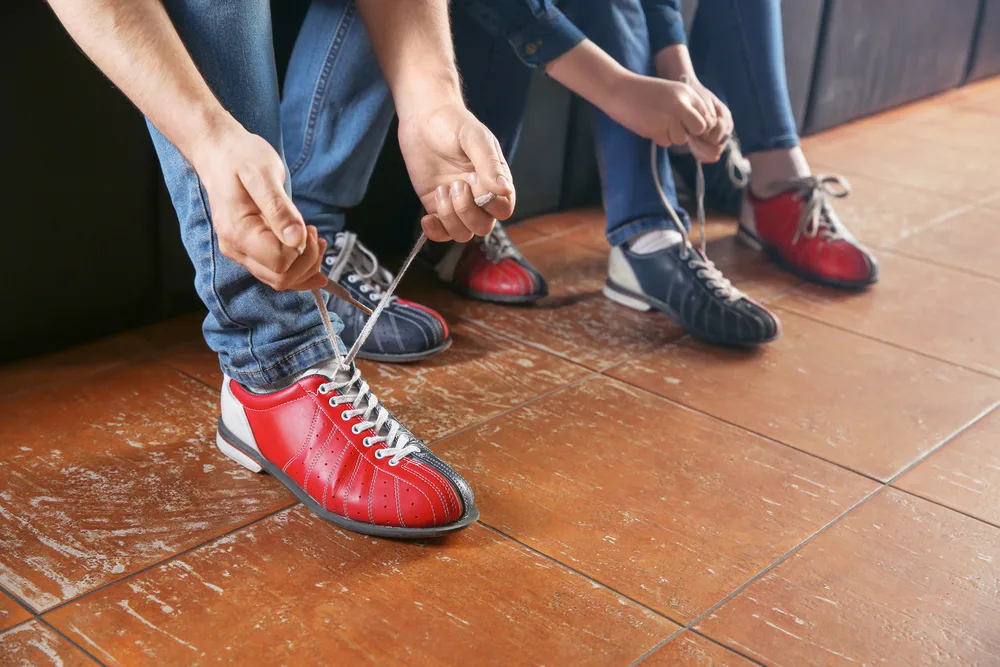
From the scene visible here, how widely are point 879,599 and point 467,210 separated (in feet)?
1.49

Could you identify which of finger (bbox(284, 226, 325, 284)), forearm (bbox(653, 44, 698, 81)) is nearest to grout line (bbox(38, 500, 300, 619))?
finger (bbox(284, 226, 325, 284))

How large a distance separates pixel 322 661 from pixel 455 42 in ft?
2.79

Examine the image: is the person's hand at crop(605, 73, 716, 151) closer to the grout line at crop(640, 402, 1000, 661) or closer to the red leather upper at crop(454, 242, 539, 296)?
the red leather upper at crop(454, 242, 539, 296)

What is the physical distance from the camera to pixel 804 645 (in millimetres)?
778

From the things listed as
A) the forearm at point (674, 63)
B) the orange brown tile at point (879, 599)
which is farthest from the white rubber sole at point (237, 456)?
the forearm at point (674, 63)

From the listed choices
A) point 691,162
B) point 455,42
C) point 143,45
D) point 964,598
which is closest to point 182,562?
point 143,45

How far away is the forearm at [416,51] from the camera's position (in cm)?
86

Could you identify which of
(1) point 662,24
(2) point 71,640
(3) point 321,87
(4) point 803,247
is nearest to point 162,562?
(2) point 71,640

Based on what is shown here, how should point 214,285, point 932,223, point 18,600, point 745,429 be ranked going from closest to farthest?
point 18,600 < point 214,285 < point 745,429 < point 932,223

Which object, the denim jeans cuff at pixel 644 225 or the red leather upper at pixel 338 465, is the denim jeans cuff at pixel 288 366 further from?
the denim jeans cuff at pixel 644 225

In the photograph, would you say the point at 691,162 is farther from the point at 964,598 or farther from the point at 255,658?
the point at 255,658

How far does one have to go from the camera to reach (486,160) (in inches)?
31.3

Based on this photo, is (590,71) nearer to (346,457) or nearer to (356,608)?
(346,457)

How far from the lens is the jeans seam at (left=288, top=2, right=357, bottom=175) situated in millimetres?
1140
